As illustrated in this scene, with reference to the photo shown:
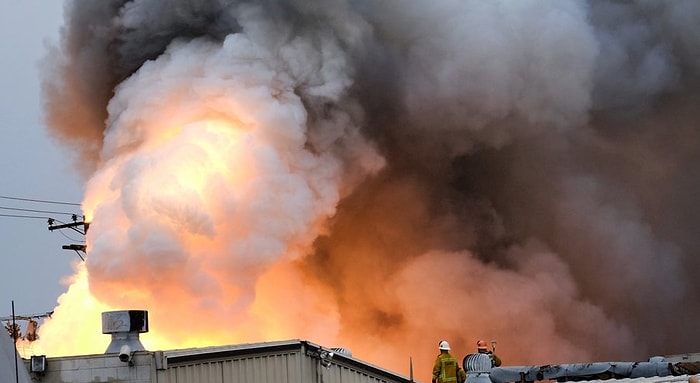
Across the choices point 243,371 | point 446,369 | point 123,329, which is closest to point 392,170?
point 446,369

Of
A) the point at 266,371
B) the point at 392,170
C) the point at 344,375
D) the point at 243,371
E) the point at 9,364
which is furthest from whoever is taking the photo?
the point at 392,170

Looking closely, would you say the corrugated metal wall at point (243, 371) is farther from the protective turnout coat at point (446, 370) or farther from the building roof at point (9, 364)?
the building roof at point (9, 364)

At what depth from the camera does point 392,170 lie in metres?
39.8

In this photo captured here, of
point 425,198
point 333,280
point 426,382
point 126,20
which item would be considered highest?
point 126,20

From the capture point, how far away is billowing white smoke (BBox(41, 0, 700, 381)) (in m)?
31.0

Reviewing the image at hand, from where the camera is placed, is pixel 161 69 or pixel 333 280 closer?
pixel 161 69

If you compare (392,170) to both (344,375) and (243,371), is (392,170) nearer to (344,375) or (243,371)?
(344,375)

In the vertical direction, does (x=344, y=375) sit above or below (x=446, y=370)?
above

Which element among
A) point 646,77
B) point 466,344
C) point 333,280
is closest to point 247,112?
point 333,280

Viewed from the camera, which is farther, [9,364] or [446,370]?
[446,370]

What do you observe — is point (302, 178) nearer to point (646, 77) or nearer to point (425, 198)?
point (425, 198)

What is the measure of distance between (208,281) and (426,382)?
12.9 metres

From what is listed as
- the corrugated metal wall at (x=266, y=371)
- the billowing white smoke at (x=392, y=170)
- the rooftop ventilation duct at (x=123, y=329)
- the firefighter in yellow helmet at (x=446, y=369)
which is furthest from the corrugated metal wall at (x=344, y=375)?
the rooftop ventilation duct at (x=123, y=329)

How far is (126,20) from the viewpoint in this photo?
34281mm
